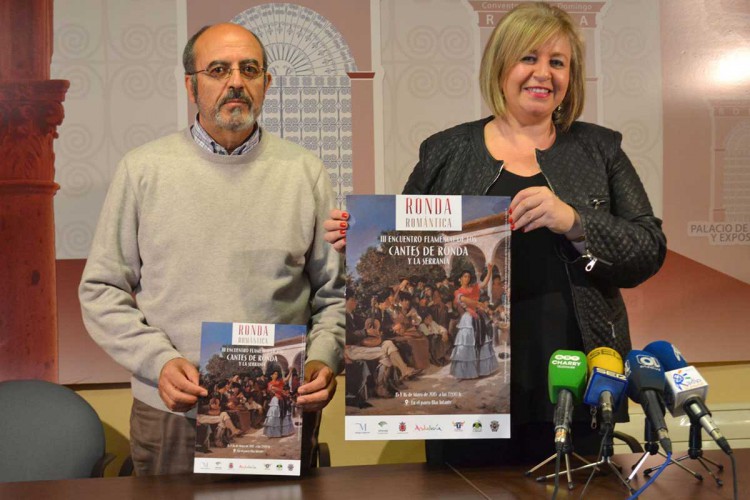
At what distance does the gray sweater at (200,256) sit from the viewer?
2.26 m

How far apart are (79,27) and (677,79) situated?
264cm

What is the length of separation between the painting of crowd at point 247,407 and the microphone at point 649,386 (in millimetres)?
723

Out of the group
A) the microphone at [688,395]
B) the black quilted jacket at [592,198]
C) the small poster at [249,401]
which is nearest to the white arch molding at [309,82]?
the black quilted jacket at [592,198]

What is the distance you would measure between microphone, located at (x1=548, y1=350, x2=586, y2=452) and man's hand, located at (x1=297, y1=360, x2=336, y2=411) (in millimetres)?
567

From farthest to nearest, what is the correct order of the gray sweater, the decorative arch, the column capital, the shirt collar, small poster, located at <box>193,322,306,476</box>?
the decorative arch, the column capital, the shirt collar, the gray sweater, small poster, located at <box>193,322,306,476</box>

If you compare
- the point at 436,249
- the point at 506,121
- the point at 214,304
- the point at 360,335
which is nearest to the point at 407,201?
the point at 436,249

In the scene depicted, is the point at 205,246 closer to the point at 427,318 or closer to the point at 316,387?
the point at 316,387

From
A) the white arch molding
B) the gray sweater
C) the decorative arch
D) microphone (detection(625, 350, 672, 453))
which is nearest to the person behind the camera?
microphone (detection(625, 350, 672, 453))

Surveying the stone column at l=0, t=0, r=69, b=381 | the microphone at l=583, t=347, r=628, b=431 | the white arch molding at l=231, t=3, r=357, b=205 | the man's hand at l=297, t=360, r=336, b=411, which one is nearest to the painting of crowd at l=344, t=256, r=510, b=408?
the man's hand at l=297, t=360, r=336, b=411

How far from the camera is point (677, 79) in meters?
3.76

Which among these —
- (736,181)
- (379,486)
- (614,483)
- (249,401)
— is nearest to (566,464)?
(614,483)

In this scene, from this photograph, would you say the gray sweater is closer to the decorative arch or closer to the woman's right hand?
the woman's right hand

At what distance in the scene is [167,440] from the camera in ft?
7.63

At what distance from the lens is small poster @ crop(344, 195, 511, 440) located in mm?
1853
